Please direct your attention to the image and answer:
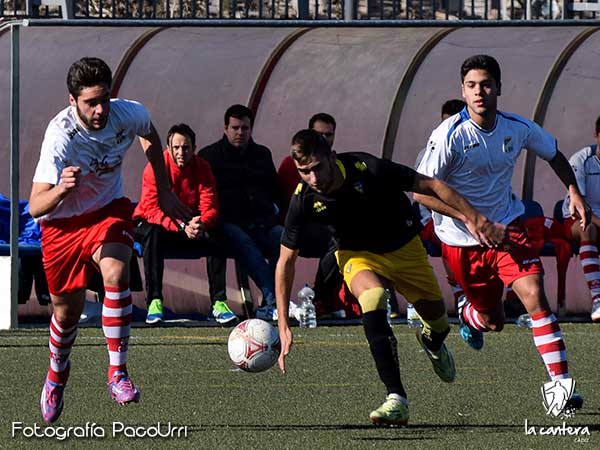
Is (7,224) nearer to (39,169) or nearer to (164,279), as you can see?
(164,279)

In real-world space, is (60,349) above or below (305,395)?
above

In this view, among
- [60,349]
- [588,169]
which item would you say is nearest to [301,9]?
[588,169]

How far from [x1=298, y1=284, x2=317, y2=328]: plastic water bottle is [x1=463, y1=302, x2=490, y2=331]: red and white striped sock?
12.9 feet

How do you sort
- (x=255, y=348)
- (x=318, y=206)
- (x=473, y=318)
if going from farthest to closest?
(x=473, y=318) → (x=255, y=348) → (x=318, y=206)

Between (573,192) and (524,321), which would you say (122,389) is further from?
(524,321)

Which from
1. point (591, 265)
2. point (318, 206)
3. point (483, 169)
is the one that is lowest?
point (591, 265)

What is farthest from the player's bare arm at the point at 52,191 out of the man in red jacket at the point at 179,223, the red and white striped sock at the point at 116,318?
the man in red jacket at the point at 179,223

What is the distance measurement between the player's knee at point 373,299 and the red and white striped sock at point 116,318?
49.2 inches

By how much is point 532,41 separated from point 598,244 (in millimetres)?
2570

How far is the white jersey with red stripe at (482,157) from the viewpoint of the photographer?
9.67 m

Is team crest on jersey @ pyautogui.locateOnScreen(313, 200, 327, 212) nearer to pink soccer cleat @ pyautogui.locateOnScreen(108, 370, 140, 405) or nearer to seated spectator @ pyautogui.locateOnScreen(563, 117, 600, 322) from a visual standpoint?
pink soccer cleat @ pyautogui.locateOnScreen(108, 370, 140, 405)

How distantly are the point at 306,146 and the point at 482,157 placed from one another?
1858 mm

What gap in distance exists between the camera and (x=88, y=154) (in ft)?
29.1

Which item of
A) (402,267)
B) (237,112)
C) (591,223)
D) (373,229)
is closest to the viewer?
(373,229)
